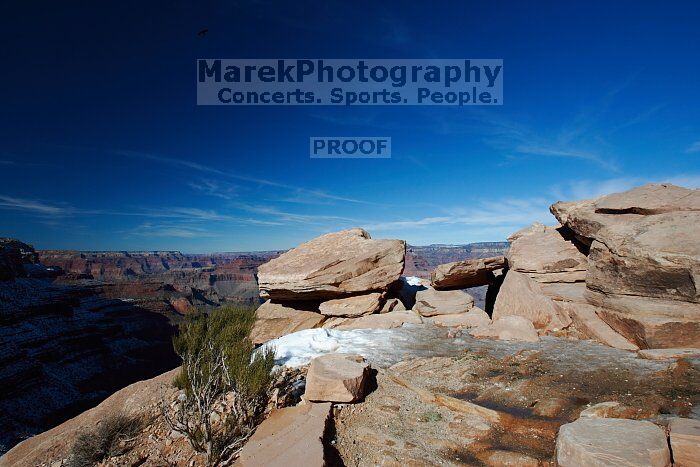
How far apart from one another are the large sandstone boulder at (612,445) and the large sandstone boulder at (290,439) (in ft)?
9.24

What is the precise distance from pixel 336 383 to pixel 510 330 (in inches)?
254

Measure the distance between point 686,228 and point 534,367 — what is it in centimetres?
589

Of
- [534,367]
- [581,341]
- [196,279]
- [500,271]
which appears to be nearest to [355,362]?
[534,367]

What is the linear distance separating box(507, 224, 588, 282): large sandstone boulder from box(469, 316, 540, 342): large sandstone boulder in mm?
3284

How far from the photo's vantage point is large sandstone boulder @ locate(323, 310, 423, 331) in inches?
488

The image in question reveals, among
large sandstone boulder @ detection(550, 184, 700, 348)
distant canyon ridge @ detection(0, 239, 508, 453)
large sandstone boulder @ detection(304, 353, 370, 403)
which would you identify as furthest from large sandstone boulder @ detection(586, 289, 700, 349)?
distant canyon ridge @ detection(0, 239, 508, 453)

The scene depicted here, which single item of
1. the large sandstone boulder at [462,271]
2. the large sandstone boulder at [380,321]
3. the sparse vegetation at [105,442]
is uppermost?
the large sandstone boulder at [462,271]

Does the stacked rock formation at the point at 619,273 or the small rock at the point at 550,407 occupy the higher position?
the stacked rock formation at the point at 619,273

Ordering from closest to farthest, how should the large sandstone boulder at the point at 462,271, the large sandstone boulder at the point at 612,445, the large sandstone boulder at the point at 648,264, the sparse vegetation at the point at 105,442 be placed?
the large sandstone boulder at the point at 612,445 < the sparse vegetation at the point at 105,442 < the large sandstone boulder at the point at 648,264 < the large sandstone boulder at the point at 462,271

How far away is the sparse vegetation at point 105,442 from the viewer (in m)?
5.72

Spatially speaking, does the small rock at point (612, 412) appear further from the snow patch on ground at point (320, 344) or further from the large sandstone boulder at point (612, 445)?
the snow patch on ground at point (320, 344)

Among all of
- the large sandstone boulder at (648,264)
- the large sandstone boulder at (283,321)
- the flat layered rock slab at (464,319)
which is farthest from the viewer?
the large sandstone boulder at (283,321)

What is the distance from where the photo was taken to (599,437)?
3.89 m

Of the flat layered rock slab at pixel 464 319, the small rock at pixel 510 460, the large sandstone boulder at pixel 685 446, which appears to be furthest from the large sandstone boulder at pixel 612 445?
the flat layered rock slab at pixel 464 319
